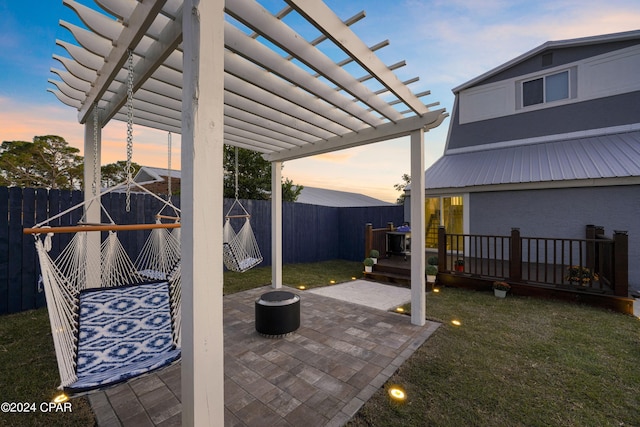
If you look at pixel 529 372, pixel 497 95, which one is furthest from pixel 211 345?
pixel 497 95

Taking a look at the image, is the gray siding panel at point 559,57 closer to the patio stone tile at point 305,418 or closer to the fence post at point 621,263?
the fence post at point 621,263

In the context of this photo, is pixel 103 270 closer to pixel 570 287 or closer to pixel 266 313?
pixel 266 313

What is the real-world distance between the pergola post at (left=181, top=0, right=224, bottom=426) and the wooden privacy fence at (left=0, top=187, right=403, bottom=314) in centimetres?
226

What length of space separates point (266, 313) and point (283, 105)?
2.53 m

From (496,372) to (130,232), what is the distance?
256 inches

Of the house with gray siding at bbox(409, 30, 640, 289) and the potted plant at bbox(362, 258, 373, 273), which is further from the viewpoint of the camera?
the potted plant at bbox(362, 258, 373, 273)

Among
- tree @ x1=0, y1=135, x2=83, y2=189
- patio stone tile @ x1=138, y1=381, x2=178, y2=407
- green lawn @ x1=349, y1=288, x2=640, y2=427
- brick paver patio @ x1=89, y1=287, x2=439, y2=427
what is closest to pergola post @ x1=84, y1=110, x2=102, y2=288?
brick paver patio @ x1=89, y1=287, x2=439, y2=427

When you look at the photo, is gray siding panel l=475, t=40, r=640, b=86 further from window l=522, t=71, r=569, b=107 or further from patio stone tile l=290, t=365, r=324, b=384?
patio stone tile l=290, t=365, r=324, b=384

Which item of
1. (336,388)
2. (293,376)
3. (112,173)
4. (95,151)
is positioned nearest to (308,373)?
(293,376)

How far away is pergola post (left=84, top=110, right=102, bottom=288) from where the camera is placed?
309 cm

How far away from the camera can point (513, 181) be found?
6203mm

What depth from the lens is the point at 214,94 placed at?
1.29 metres

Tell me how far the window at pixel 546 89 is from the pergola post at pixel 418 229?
251 inches

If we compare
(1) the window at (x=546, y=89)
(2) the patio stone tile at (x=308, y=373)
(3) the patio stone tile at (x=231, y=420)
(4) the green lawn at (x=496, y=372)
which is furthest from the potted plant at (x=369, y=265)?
(1) the window at (x=546, y=89)
